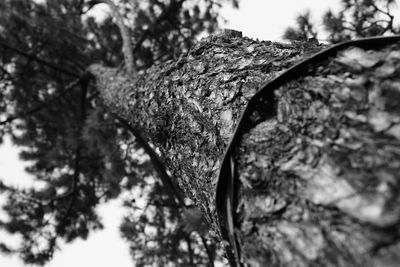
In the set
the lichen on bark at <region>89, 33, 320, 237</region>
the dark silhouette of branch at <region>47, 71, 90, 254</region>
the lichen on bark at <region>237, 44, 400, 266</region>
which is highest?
the dark silhouette of branch at <region>47, 71, 90, 254</region>

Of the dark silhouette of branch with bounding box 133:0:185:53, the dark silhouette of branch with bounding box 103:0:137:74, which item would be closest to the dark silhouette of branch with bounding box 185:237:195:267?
the dark silhouette of branch with bounding box 103:0:137:74

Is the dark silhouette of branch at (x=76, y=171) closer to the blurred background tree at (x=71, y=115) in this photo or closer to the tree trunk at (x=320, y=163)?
the blurred background tree at (x=71, y=115)

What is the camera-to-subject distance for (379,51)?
0.59 m

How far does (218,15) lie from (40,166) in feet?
11.4

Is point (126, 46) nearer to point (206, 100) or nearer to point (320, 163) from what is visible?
point (206, 100)

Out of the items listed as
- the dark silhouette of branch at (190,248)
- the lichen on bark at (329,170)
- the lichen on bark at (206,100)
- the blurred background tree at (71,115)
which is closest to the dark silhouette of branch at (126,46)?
the blurred background tree at (71,115)

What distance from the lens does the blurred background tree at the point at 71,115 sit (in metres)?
4.10

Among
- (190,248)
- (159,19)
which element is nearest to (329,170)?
(190,248)

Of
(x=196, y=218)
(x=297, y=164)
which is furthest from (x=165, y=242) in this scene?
(x=297, y=164)

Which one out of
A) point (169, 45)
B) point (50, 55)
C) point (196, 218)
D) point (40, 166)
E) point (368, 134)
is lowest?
point (368, 134)

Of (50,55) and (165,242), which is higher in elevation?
(50,55)

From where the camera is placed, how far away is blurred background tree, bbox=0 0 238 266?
4098 mm

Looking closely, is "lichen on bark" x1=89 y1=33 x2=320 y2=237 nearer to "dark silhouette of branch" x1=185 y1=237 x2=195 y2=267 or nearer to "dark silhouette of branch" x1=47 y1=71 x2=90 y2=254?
"dark silhouette of branch" x1=185 y1=237 x2=195 y2=267

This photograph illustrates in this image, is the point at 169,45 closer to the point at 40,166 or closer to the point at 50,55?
the point at 50,55
